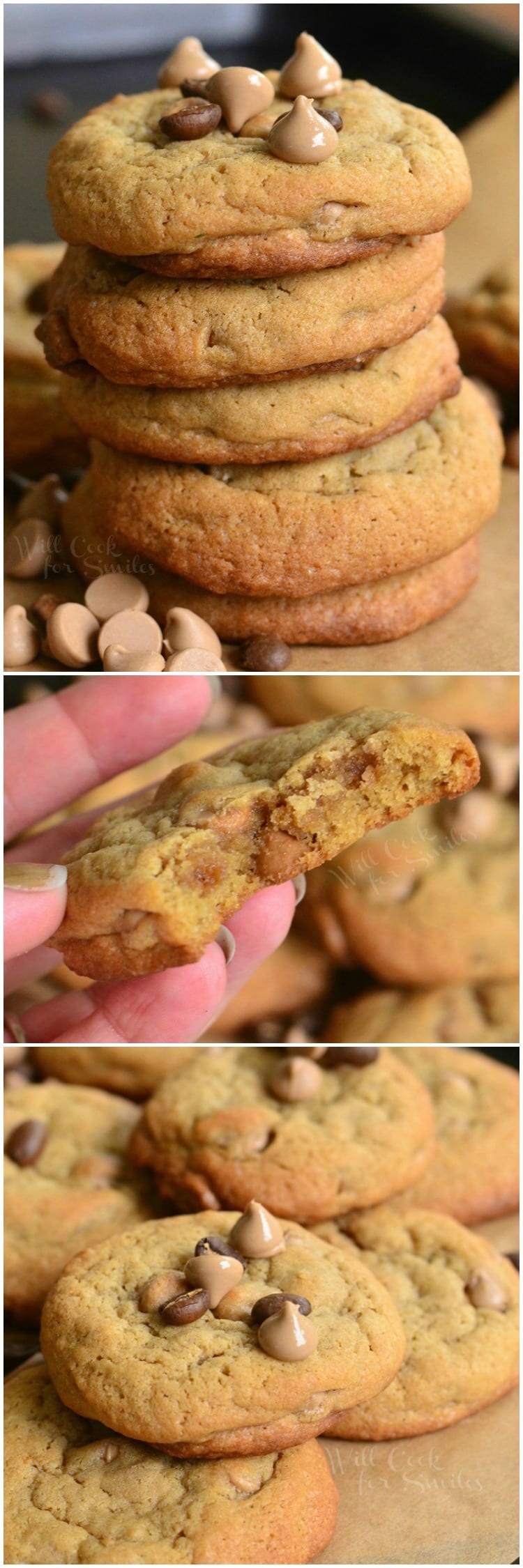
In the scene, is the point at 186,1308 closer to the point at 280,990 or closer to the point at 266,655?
the point at 280,990

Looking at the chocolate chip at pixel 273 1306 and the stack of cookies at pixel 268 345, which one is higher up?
the stack of cookies at pixel 268 345

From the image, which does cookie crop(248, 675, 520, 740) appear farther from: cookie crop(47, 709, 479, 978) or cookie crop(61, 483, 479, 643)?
cookie crop(47, 709, 479, 978)

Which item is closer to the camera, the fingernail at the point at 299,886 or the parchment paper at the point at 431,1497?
the parchment paper at the point at 431,1497

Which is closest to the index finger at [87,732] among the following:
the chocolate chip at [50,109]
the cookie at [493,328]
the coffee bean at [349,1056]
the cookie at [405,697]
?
the cookie at [405,697]

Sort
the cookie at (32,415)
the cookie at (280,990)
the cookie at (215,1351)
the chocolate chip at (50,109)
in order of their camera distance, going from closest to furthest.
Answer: the cookie at (215,1351)
the cookie at (280,990)
the cookie at (32,415)
the chocolate chip at (50,109)

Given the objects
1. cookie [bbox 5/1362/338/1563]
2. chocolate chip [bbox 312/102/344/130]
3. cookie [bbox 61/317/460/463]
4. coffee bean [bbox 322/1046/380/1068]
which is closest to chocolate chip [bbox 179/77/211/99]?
chocolate chip [bbox 312/102/344/130]

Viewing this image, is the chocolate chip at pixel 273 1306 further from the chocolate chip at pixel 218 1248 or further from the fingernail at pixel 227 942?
the fingernail at pixel 227 942

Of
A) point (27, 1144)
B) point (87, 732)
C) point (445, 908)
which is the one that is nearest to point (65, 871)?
point (87, 732)
